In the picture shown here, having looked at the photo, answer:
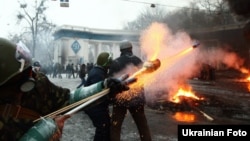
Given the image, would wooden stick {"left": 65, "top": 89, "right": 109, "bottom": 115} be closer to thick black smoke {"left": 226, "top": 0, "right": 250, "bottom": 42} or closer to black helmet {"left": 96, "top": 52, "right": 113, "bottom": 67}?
black helmet {"left": 96, "top": 52, "right": 113, "bottom": 67}

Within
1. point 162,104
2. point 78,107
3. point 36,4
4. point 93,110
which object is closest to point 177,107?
point 162,104

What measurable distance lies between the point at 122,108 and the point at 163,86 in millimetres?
7918

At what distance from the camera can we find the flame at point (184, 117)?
8891 millimetres

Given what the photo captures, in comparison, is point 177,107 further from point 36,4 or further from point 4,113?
point 36,4

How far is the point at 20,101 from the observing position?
262 centimetres

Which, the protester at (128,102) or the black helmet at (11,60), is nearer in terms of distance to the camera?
the black helmet at (11,60)

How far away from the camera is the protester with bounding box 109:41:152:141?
18.4 feet

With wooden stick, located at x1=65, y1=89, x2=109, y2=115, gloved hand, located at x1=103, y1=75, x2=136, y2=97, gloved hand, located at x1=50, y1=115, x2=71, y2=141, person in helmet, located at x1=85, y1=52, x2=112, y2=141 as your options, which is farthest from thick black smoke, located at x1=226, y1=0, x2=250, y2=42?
gloved hand, located at x1=50, y1=115, x2=71, y2=141

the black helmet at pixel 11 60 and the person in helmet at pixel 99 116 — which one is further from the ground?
the black helmet at pixel 11 60

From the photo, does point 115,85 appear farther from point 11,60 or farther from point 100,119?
point 100,119

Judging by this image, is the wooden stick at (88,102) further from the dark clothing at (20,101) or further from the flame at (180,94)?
the flame at (180,94)

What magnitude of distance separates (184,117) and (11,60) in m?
7.29

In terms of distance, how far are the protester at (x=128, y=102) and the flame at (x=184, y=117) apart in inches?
134

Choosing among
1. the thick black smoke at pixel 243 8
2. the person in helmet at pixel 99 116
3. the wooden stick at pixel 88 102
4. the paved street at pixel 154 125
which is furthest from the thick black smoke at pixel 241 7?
the wooden stick at pixel 88 102
